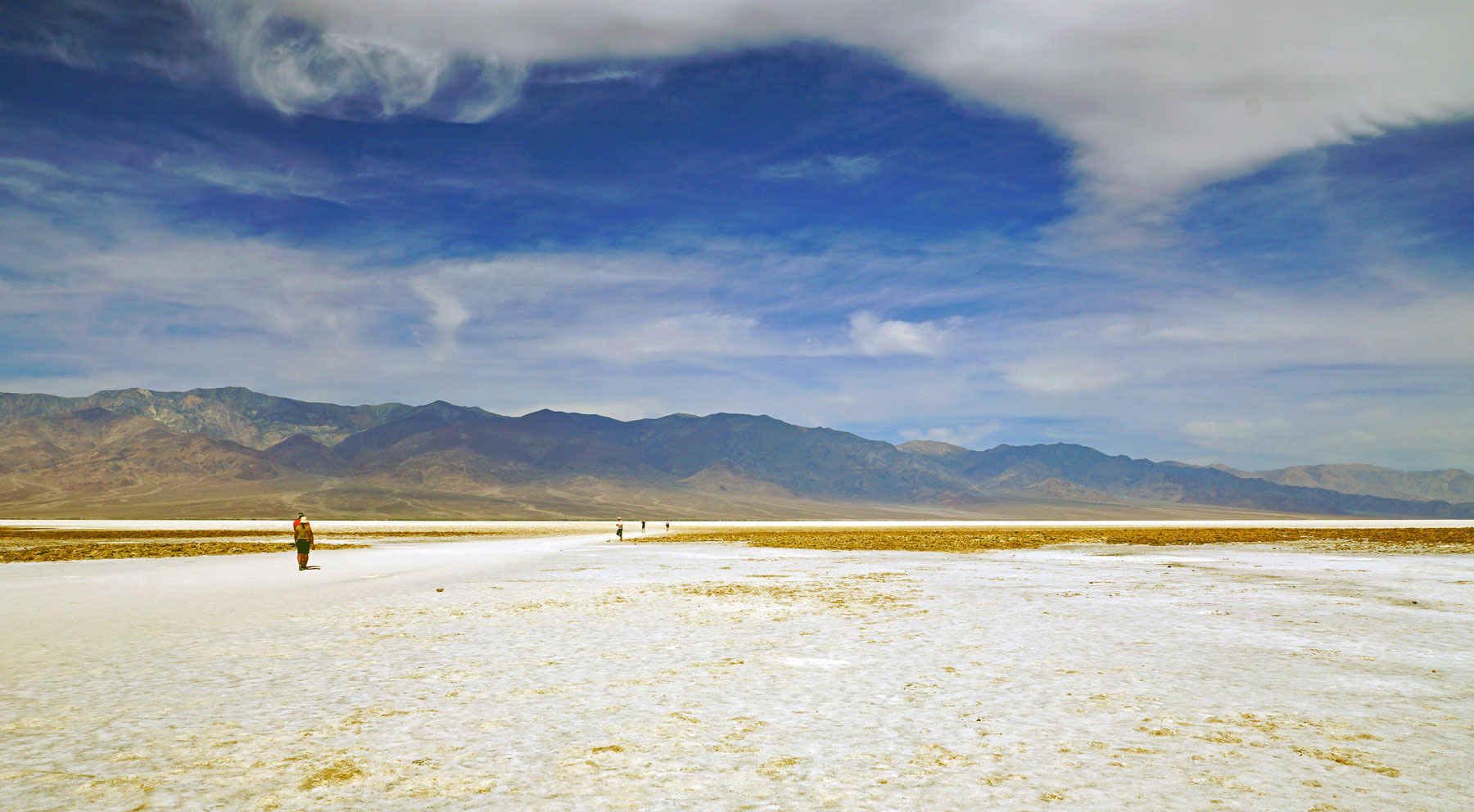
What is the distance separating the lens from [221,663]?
35.4 feet

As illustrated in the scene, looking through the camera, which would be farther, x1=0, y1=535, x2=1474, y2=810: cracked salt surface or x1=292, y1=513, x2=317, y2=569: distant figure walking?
x1=292, y1=513, x2=317, y2=569: distant figure walking

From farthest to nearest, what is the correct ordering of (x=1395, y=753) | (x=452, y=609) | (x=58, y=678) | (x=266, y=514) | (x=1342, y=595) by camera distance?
(x=266, y=514) < (x=1342, y=595) < (x=452, y=609) < (x=58, y=678) < (x=1395, y=753)

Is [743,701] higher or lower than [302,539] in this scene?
lower

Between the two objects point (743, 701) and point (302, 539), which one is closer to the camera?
point (743, 701)

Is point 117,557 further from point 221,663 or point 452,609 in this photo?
point 221,663

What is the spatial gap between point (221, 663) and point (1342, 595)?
20.8 meters

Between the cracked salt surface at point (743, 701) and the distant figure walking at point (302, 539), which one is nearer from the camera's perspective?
the cracked salt surface at point (743, 701)

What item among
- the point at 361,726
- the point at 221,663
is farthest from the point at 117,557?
the point at 361,726

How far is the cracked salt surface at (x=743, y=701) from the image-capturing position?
20.0ft

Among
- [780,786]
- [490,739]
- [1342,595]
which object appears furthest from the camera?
[1342,595]

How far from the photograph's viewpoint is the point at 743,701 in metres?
8.81

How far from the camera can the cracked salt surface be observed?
609cm

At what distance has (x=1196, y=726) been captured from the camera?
764cm

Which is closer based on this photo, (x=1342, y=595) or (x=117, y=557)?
(x=1342, y=595)
